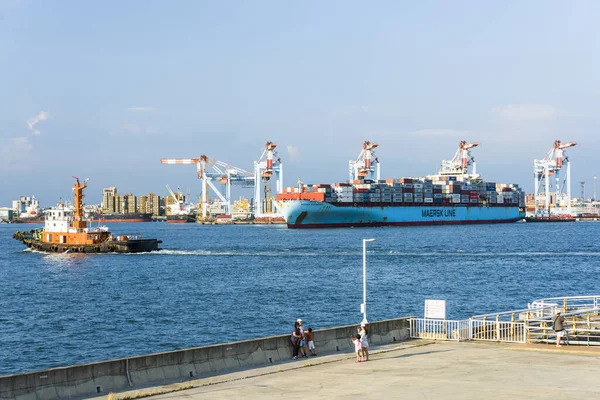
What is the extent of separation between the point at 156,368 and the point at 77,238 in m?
83.4

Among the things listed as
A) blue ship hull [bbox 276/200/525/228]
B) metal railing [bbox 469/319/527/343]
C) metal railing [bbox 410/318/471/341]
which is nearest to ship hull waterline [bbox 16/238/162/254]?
blue ship hull [bbox 276/200/525/228]

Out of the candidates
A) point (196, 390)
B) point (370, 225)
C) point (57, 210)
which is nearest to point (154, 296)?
point (196, 390)

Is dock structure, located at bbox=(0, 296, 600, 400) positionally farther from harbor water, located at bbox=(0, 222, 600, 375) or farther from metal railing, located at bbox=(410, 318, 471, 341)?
harbor water, located at bbox=(0, 222, 600, 375)

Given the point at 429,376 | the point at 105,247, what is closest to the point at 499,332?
the point at 429,376

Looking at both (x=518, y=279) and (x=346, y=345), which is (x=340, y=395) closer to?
(x=346, y=345)

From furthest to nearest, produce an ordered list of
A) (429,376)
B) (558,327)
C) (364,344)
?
(558,327), (364,344), (429,376)

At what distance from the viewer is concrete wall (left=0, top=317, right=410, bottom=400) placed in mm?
18766

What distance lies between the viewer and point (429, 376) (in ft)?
68.3

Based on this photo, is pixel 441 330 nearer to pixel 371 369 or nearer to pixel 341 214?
pixel 371 369

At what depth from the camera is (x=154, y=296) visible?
193 feet

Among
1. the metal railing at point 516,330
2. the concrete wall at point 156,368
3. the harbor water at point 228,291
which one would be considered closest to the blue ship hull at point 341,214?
the harbor water at point 228,291

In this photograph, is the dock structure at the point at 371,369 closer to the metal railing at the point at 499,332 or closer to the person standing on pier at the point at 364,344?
the metal railing at the point at 499,332

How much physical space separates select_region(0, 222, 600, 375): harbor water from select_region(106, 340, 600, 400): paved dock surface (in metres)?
15.6

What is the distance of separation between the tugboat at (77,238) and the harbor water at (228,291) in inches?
63.6
